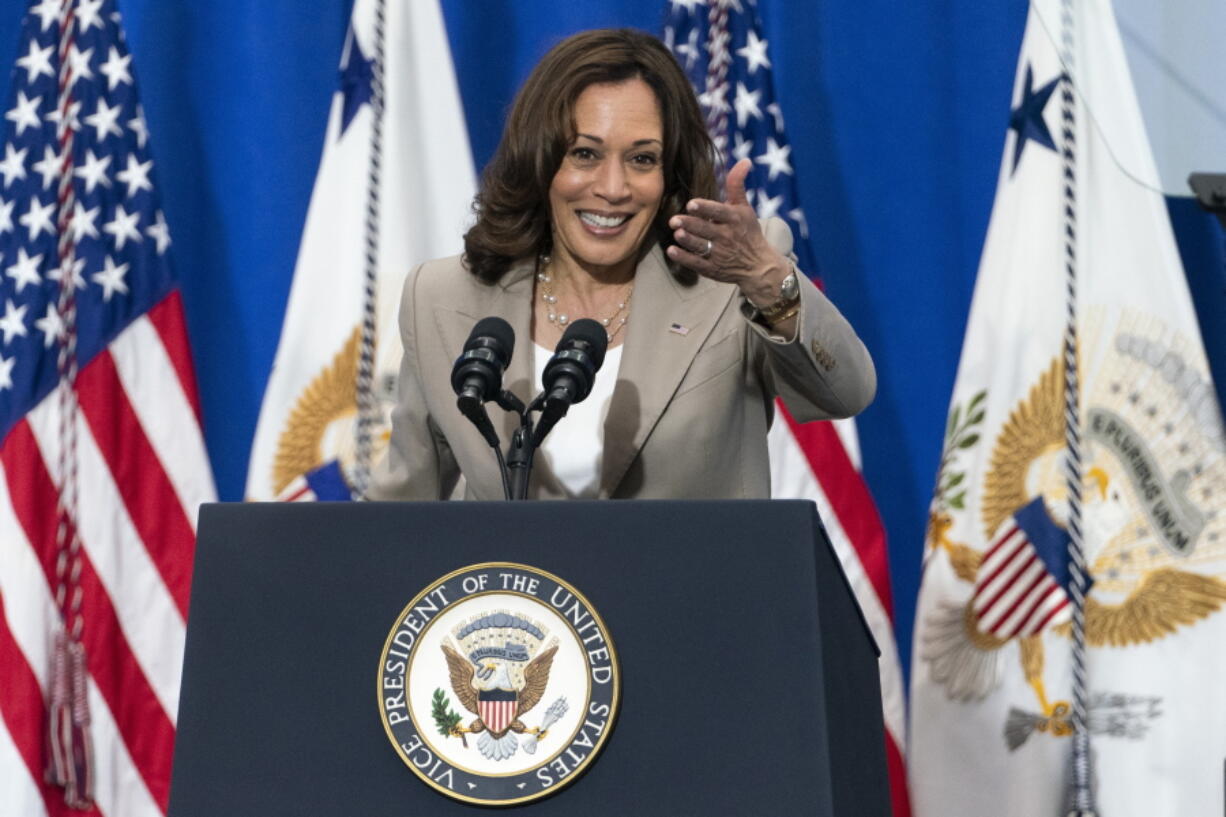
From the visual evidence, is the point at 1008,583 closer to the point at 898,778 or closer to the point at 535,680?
the point at 898,778

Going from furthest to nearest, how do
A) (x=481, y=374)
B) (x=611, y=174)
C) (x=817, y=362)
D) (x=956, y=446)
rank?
1. (x=956, y=446)
2. (x=611, y=174)
3. (x=817, y=362)
4. (x=481, y=374)

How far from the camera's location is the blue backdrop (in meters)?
3.46

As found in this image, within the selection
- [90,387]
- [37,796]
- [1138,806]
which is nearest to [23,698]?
[37,796]

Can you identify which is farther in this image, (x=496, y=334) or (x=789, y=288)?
(x=789, y=288)

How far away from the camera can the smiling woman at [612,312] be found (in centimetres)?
196

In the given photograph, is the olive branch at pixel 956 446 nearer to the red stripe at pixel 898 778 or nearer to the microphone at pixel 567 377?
A: the red stripe at pixel 898 778

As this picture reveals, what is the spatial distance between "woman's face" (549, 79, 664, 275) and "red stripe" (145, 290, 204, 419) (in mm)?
1549

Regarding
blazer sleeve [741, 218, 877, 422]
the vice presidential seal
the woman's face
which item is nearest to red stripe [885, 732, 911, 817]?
blazer sleeve [741, 218, 877, 422]

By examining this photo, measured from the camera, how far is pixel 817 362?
1.81 metres

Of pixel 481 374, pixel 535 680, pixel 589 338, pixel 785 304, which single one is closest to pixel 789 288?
pixel 785 304

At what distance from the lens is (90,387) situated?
335cm

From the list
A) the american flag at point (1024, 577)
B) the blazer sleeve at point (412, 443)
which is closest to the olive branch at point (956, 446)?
the american flag at point (1024, 577)

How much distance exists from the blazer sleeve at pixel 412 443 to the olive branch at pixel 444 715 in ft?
2.65

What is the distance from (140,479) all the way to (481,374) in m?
2.04
